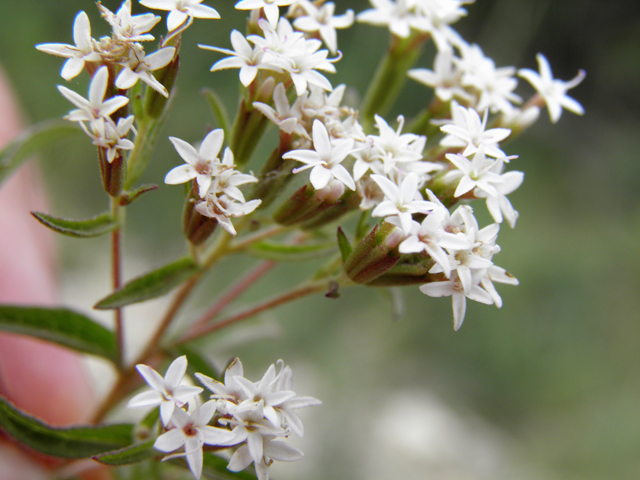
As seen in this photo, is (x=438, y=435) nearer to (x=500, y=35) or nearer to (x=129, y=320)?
(x=129, y=320)

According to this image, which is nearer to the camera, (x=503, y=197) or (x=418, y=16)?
(x=503, y=197)

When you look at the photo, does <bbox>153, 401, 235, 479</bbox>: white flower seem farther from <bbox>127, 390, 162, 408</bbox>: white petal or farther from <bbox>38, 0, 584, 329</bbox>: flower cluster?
<bbox>38, 0, 584, 329</bbox>: flower cluster

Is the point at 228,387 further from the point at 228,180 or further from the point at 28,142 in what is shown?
the point at 28,142

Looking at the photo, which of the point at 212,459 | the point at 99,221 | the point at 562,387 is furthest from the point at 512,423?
the point at 99,221

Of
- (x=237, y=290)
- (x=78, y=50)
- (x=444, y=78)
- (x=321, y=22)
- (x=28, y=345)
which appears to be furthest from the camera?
(x=28, y=345)

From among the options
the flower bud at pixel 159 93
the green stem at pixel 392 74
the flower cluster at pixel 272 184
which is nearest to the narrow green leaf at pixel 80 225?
the flower cluster at pixel 272 184

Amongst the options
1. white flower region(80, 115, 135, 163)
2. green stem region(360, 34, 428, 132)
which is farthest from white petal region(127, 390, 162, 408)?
green stem region(360, 34, 428, 132)

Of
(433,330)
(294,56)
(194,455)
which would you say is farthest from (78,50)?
(433,330)
